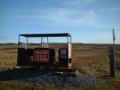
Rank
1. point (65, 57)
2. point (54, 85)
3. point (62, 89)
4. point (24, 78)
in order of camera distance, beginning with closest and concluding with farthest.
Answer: point (62, 89) → point (54, 85) → point (24, 78) → point (65, 57)

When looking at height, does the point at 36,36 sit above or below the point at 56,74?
above

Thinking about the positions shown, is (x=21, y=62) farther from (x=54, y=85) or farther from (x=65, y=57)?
(x=54, y=85)

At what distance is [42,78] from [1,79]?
101 inches

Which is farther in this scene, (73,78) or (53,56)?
(53,56)

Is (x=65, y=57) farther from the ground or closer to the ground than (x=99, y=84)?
Result: farther from the ground

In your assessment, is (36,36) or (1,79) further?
(36,36)

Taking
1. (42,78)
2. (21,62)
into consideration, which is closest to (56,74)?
(42,78)

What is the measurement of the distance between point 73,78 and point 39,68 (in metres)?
3.98

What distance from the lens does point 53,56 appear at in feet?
70.0

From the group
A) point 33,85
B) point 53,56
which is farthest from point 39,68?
point 33,85

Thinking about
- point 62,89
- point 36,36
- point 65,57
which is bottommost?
point 62,89

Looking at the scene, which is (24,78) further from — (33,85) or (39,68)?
(39,68)

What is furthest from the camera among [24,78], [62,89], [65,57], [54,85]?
[65,57]

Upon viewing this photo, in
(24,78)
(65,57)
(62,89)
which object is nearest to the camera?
(62,89)
